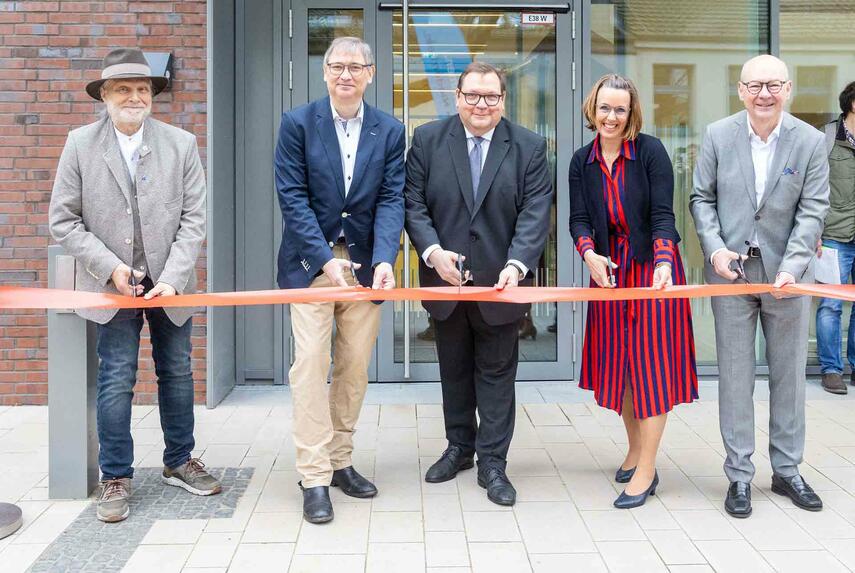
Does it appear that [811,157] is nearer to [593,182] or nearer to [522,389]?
[593,182]

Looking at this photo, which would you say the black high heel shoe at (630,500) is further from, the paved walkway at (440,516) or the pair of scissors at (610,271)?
the pair of scissors at (610,271)

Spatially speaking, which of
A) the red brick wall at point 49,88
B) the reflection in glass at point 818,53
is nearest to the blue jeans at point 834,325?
the reflection in glass at point 818,53

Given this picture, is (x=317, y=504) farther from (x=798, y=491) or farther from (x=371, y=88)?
(x=371, y=88)

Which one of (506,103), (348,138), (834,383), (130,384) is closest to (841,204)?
(834,383)

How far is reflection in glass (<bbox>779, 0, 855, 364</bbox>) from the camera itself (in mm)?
6969

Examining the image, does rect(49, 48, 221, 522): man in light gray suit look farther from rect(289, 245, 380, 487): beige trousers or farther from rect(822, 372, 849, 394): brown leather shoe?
rect(822, 372, 849, 394): brown leather shoe

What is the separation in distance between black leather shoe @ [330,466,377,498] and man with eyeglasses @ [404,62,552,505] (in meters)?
0.55

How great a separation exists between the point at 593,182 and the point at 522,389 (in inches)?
105

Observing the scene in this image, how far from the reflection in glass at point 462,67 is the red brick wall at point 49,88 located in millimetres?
1524

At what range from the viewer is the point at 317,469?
4.08m

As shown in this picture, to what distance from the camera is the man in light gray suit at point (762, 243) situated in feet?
13.3

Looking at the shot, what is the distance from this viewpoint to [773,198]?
13.4 feet

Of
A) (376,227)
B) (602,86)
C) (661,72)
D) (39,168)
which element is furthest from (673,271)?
(39,168)

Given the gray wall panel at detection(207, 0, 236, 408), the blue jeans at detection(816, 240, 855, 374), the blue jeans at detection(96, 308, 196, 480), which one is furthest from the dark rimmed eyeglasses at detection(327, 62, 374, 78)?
the blue jeans at detection(816, 240, 855, 374)
